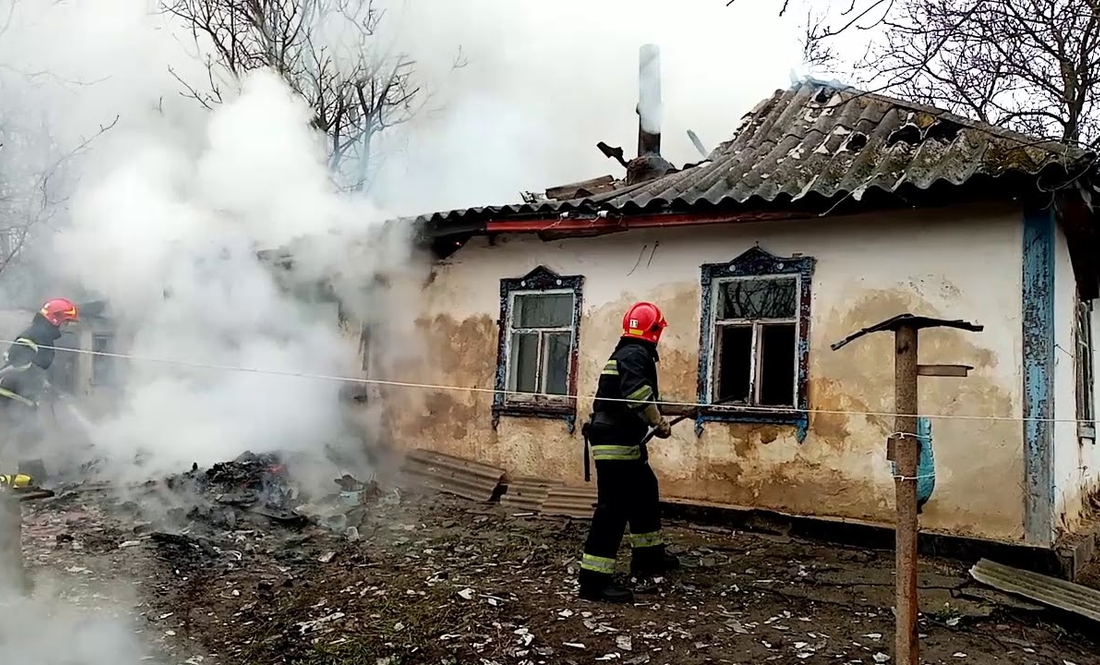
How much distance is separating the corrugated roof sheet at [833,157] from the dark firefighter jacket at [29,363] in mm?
4293

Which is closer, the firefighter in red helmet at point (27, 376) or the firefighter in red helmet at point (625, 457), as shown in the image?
the firefighter in red helmet at point (625, 457)

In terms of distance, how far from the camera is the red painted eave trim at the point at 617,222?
7318 millimetres

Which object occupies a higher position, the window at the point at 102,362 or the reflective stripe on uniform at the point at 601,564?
the window at the point at 102,362

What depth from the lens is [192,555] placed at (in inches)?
249

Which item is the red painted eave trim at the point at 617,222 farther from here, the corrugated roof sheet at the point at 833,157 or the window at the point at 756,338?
the window at the point at 756,338

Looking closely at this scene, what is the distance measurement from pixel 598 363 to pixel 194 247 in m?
5.63

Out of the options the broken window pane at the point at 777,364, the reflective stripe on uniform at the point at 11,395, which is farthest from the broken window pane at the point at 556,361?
the reflective stripe on uniform at the point at 11,395

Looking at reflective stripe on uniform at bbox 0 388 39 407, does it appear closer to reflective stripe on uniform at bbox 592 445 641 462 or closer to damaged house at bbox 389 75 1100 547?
damaged house at bbox 389 75 1100 547

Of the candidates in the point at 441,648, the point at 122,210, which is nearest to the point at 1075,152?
the point at 441,648

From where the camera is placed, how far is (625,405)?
5.52 metres

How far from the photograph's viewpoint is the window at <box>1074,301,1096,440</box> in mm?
7211

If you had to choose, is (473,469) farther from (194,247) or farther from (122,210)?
Result: (122,210)

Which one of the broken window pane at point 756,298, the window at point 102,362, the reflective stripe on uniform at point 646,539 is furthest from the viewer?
the window at point 102,362

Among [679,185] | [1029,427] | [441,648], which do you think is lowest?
[441,648]
